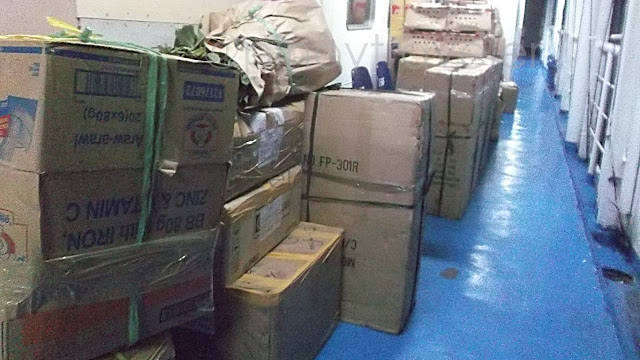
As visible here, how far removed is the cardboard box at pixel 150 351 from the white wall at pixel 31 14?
4.52 ft

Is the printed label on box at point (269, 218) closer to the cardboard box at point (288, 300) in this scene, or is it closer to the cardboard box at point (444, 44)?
the cardboard box at point (288, 300)

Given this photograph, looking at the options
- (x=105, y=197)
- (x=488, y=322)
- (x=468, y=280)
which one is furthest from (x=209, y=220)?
(x=468, y=280)

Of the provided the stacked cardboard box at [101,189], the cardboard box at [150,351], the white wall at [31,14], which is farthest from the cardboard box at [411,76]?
the cardboard box at [150,351]

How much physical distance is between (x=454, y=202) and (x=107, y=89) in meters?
2.77

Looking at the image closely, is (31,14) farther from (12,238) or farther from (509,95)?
(509,95)

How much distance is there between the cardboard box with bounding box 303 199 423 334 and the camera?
2.14 metres

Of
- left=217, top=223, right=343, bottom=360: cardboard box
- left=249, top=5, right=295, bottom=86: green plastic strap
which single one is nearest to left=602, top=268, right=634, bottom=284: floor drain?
left=217, top=223, right=343, bottom=360: cardboard box

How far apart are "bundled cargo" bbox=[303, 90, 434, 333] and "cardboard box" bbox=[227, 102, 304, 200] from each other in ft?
0.38

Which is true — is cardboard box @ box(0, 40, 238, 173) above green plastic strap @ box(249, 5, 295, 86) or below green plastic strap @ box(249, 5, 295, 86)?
below

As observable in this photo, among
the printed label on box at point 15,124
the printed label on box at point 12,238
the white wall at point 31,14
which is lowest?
the printed label on box at point 12,238

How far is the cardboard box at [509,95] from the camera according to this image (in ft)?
22.7

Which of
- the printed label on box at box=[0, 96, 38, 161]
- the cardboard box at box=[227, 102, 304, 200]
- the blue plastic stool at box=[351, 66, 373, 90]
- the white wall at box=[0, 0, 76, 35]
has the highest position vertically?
the white wall at box=[0, 0, 76, 35]

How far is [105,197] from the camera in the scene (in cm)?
118

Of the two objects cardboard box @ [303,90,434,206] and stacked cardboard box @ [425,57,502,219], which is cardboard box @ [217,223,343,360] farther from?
stacked cardboard box @ [425,57,502,219]
